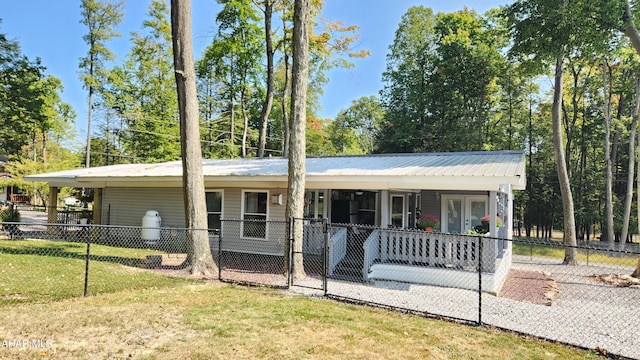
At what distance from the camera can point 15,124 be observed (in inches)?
1005

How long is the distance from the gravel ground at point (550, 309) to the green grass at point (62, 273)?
11.8 feet

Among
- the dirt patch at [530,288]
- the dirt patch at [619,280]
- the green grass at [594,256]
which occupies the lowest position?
the green grass at [594,256]

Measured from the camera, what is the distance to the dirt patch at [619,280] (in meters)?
10.6

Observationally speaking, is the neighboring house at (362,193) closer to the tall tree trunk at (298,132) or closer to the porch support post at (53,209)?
the tall tree trunk at (298,132)

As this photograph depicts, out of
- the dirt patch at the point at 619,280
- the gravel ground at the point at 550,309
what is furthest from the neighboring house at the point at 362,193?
the dirt patch at the point at 619,280

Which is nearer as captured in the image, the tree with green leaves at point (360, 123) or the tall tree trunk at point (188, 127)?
the tall tree trunk at point (188, 127)

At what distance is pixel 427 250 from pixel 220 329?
18.6ft

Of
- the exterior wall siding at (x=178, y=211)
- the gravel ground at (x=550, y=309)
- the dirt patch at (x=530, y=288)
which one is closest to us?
the gravel ground at (x=550, y=309)

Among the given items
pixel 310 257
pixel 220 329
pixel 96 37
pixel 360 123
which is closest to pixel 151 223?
pixel 310 257

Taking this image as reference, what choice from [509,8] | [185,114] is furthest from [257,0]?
[185,114]

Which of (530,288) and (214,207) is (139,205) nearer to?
(214,207)

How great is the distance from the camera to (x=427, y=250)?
357 inches

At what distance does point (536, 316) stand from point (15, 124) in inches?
1237

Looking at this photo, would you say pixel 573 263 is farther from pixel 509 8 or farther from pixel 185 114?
pixel 185 114
